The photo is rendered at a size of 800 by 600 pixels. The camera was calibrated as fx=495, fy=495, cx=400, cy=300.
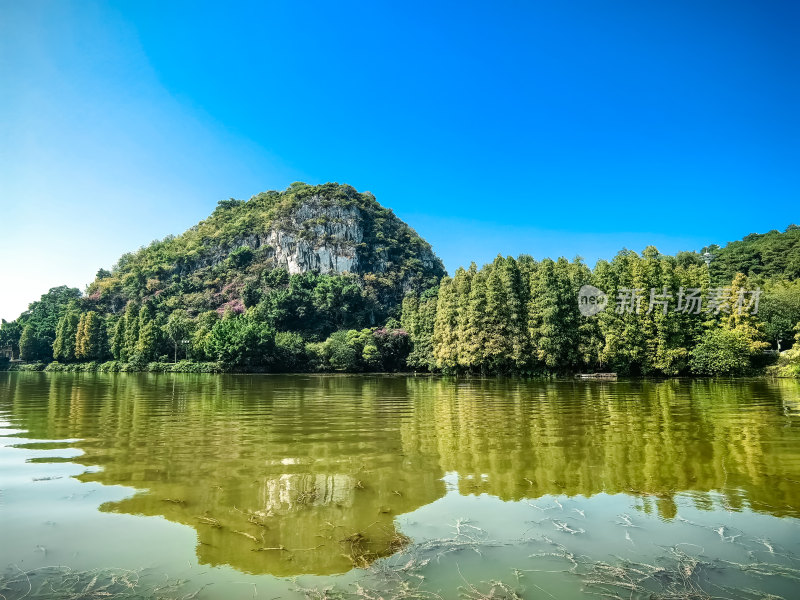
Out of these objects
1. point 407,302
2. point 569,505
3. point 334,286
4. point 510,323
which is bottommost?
point 569,505

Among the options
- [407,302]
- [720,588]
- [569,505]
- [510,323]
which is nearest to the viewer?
[720,588]

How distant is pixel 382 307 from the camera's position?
10688 centimetres

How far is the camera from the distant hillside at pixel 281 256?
4215 inches

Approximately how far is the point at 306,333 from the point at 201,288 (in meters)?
35.7

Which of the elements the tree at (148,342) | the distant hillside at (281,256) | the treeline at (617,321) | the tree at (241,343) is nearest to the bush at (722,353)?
the treeline at (617,321)

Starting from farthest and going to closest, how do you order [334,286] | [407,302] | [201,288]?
[201,288]
[334,286]
[407,302]

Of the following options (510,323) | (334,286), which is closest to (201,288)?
(334,286)

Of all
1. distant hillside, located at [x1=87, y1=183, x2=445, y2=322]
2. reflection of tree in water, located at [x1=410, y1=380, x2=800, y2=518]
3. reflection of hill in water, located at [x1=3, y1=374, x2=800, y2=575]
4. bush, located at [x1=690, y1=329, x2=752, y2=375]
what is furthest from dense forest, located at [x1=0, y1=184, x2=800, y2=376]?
reflection of hill in water, located at [x1=3, y1=374, x2=800, y2=575]

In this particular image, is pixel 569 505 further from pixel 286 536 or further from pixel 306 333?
pixel 306 333

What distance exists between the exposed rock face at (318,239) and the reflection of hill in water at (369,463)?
101 metres

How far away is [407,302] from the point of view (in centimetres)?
6725

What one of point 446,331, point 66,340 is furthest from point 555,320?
point 66,340

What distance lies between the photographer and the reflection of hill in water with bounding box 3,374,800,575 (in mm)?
5219

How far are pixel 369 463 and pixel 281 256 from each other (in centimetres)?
11277
